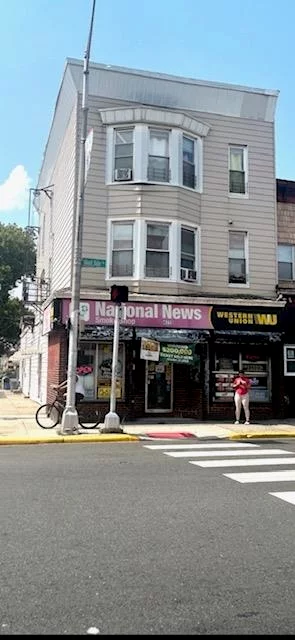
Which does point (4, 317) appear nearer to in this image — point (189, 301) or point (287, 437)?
point (189, 301)

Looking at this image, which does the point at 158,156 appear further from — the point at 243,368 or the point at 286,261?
the point at 243,368

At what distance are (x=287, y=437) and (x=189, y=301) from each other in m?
4.88

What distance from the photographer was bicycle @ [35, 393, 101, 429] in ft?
49.6

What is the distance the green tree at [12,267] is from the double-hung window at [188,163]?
2744 cm

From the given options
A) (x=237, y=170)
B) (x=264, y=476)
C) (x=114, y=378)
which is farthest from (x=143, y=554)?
(x=237, y=170)

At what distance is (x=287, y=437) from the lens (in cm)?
1443

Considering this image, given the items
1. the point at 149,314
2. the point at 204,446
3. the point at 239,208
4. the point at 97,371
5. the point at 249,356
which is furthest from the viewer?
the point at 239,208

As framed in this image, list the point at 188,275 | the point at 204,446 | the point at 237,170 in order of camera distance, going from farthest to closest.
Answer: the point at 237,170
the point at 188,275
the point at 204,446

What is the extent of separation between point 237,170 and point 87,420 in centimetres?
955

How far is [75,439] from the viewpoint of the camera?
12.9 meters

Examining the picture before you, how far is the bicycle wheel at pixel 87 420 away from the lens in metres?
15.1

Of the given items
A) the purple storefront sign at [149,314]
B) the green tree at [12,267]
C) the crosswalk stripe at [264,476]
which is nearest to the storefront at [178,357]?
the purple storefront sign at [149,314]

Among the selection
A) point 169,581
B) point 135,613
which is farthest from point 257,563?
point 135,613

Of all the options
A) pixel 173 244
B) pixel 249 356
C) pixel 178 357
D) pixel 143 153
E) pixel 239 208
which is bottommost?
pixel 178 357
